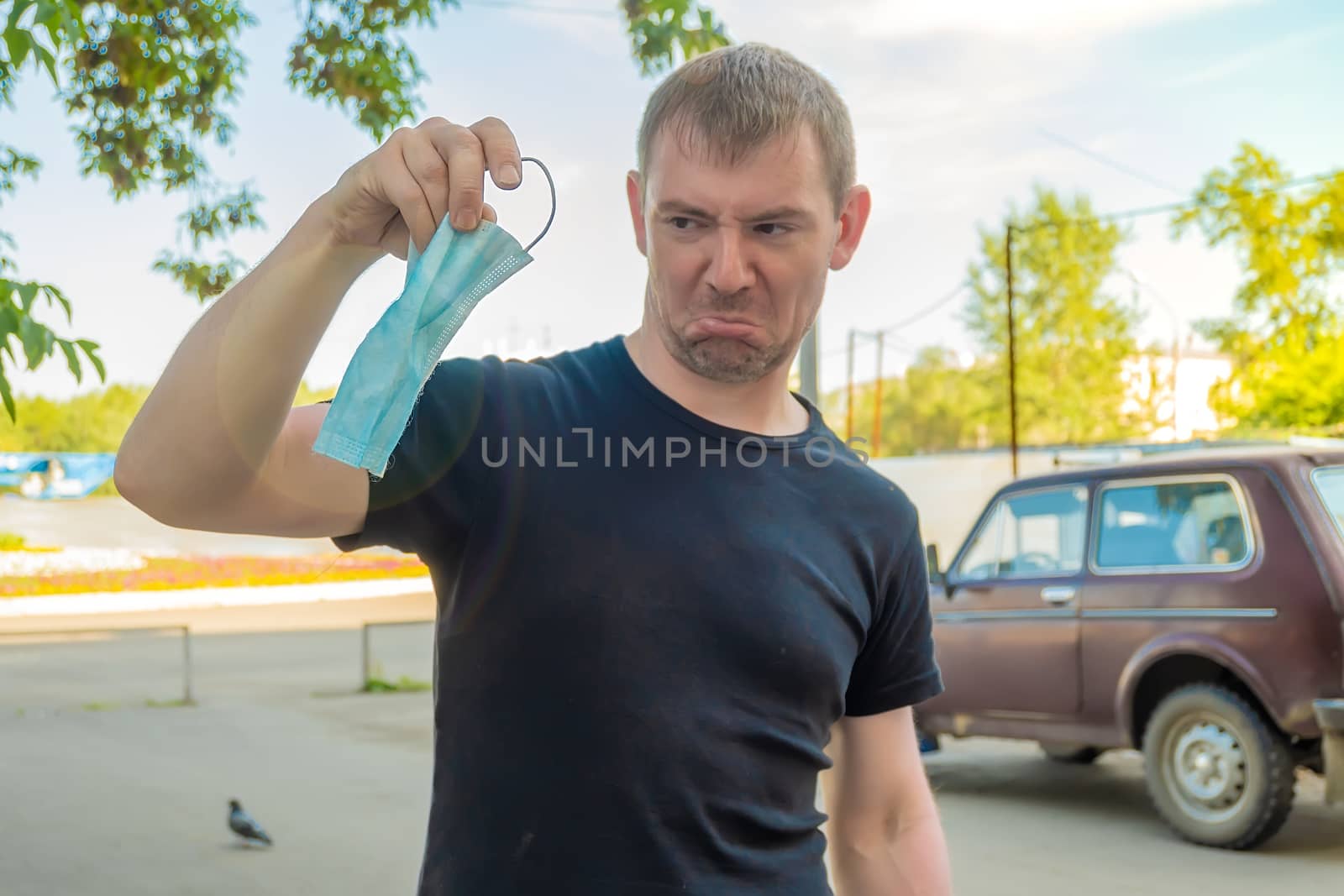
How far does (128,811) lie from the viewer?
890 centimetres

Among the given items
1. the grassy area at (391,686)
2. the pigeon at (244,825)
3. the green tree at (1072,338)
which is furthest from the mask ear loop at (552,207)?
the green tree at (1072,338)

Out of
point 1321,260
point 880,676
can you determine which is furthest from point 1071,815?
point 1321,260

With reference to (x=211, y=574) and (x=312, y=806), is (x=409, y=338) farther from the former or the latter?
(x=211, y=574)

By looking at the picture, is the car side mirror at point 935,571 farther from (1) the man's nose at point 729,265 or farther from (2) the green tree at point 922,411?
(2) the green tree at point 922,411

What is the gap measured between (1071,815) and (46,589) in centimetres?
2415

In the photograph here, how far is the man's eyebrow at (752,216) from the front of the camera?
6.56 feet

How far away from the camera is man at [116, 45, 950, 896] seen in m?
1.61

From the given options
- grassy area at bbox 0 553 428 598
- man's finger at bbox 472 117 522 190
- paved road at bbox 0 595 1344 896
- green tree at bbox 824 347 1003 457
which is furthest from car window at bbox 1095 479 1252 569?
green tree at bbox 824 347 1003 457

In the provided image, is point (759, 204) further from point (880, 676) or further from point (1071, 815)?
point (1071, 815)

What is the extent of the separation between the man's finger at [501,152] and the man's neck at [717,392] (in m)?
0.56

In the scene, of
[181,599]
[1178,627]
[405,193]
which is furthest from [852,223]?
[181,599]

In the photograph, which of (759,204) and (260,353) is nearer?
(260,353)

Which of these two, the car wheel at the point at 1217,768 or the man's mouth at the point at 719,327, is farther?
the car wheel at the point at 1217,768

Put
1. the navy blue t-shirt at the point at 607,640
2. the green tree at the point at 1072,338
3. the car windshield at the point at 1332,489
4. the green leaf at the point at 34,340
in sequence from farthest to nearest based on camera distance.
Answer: the green tree at the point at 1072,338 → the car windshield at the point at 1332,489 → the green leaf at the point at 34,340 → the navy blue t-shirt at the point at 607,640
